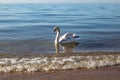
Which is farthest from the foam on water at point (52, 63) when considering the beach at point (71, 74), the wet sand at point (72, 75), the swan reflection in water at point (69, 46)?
the swan reflection in water at point (69, 46)

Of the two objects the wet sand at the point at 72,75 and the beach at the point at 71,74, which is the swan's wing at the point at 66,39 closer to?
the beach at the point at 71,74

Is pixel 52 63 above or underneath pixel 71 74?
above

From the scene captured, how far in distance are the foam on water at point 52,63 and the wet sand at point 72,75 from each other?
472 millimetres

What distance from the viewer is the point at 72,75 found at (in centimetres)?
1051

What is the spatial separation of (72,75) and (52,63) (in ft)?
5.86

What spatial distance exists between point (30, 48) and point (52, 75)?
7501 millimetres

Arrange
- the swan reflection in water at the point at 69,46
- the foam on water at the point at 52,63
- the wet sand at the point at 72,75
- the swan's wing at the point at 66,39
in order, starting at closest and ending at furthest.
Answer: the wet sand at the point at 72,75 → the foam on water at the point at 52,63 → the swan reflection in water at the point at 69,46 → the swan's wing at the point at 66,39

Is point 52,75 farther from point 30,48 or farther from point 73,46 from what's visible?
point 73,46

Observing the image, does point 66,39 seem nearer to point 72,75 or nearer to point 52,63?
point 52,63

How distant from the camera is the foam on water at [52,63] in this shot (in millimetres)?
11516

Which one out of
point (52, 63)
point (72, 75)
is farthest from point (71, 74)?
point (52, 63)

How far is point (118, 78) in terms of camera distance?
10.0m

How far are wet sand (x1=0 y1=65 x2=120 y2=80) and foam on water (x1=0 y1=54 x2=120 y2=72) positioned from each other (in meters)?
0.47

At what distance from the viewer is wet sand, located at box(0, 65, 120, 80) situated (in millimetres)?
10164
